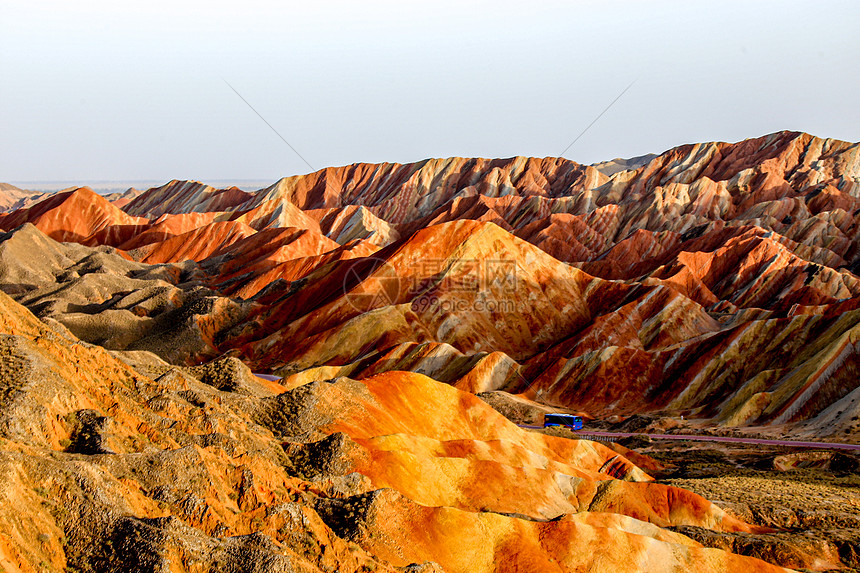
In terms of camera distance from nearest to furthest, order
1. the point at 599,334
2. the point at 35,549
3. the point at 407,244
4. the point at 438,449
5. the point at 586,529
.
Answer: the point at 35,549, the point at 586,529, the point at 438,449, the point at 599,334, the point at 407,244

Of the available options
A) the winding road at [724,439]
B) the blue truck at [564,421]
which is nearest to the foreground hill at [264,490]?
the winding road at [724,439]

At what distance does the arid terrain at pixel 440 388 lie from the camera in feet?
72.9

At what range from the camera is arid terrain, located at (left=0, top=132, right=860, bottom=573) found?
22234 millimetres

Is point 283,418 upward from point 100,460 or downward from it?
downward

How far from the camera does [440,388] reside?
50156 millimetres

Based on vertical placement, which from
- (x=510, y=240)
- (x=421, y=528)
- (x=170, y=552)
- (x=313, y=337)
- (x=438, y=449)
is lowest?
(x=313, y=337)

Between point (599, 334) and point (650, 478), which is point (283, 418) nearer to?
point (650, 478)

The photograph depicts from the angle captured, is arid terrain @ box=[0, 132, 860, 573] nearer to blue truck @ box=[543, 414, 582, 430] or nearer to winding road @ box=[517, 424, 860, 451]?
winding road @ box=[517, 424, 860, 451]

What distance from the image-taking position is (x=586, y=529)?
2884 cm

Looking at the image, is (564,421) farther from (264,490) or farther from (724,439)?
(264,490)

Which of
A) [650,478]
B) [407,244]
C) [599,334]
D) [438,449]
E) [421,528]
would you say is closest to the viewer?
[421,528]

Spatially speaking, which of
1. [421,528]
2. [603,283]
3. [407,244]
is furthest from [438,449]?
[603,283]

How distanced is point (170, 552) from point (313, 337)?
7182cm

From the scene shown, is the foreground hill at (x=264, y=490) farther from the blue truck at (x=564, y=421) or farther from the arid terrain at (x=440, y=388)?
the blue truck at (x=564, y=421)
